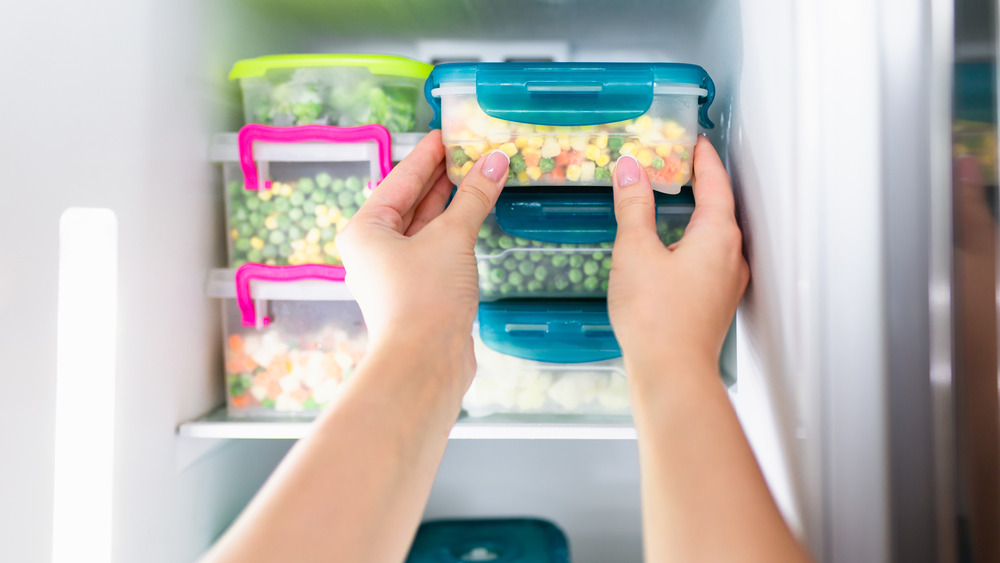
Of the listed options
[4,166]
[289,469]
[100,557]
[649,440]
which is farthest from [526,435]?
[4,166]

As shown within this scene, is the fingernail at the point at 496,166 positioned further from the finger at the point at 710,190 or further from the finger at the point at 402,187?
the finger at the point at 710,190

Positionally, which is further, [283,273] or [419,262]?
[283,273]

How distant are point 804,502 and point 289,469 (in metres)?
0.41

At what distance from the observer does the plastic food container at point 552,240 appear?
728 millimetres

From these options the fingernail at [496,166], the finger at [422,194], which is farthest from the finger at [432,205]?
the fingernail at [496,166]

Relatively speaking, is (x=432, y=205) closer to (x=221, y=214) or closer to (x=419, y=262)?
(x=419, y=262)

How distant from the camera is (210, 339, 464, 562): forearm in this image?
1.25 ft

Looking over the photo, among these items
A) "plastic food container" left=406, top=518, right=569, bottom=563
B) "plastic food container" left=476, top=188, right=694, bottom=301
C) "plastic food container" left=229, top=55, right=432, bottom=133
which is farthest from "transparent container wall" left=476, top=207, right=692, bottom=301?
"plastic food container" left=406, top=518, right=569, bottom=563

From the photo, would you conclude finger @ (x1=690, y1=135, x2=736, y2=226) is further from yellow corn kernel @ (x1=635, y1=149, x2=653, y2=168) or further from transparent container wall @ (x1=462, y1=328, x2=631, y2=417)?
transparent container wall @ (x1=462, y1=328, x2=631, y2=417)

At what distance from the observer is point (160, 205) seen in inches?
26.6

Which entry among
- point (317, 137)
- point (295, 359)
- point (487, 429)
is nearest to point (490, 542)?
point (487, 429)

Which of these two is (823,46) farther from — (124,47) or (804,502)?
(124,47)

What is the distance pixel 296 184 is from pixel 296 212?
0.12ft

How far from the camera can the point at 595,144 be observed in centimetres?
66
